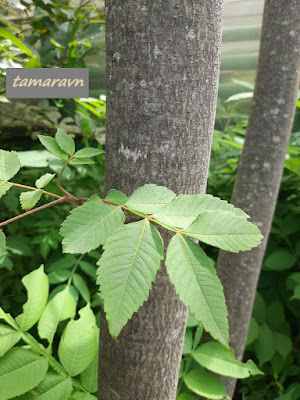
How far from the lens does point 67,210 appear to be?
1378mm

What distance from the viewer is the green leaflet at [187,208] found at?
0.34m

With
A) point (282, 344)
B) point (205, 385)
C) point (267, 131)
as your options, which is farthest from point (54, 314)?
point (282, 344)

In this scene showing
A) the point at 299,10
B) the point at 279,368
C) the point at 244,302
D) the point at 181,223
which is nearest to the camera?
the point at 181,223

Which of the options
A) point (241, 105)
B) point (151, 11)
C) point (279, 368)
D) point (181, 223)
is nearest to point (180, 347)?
point (181, 223)

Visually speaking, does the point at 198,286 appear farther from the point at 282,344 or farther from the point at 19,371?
the point at 282,344

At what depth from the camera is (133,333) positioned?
0.45m

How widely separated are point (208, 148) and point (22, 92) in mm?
737

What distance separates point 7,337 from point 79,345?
13 cm

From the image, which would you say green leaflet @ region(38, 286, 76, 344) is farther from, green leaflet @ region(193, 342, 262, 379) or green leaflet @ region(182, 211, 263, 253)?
green leaflet @ region(182, 211, 263, 253)

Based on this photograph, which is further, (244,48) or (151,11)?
(244,48)

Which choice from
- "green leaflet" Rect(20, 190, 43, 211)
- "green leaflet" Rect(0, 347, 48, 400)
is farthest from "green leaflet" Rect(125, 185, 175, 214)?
"green leaflet" Rect(0, 347, 48, 400)

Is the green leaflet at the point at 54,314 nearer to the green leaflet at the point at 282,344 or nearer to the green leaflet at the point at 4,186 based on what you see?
the green leaflet at the point at 4,186

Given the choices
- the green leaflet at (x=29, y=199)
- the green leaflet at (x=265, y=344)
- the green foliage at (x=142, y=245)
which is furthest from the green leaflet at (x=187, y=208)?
the green leaflet at (x=265, y=344)

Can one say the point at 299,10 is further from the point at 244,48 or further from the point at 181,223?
the point at 244,48
